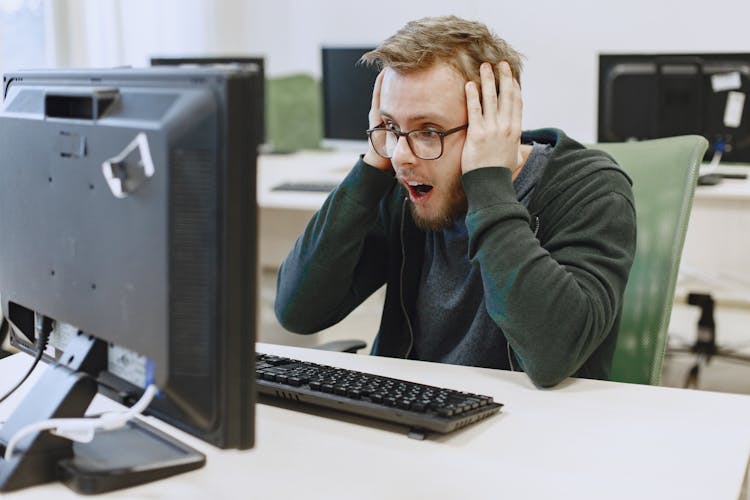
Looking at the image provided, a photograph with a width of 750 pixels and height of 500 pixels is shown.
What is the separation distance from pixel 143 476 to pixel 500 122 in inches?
29.7

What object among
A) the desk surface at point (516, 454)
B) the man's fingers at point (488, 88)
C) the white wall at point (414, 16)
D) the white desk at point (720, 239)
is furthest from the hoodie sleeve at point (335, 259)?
the white wall at point (414, 16)

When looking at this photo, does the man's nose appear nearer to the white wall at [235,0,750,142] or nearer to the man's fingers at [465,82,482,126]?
A: the man's fingers at [465,82,482,126]

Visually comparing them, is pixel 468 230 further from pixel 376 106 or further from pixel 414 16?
pixel 414 16

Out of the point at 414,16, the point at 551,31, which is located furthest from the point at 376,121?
the point at 414,16

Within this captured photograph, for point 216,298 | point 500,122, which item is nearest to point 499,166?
point 500,122

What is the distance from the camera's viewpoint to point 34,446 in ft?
3.31

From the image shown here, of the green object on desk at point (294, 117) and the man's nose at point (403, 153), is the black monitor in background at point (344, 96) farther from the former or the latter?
the man's nose at point (403, 153)

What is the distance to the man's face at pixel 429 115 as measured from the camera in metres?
1.46

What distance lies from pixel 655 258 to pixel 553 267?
336 millimetres

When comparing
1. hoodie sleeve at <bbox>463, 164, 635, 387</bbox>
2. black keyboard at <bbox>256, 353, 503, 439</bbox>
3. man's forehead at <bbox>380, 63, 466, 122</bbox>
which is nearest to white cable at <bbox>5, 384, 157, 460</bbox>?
black keyboard at <bbox>256, 353, 503, 439</bbox>

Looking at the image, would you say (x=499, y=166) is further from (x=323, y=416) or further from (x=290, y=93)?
(x=290, y=93)

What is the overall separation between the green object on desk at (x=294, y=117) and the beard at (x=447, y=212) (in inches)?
109

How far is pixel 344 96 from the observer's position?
12.0ft

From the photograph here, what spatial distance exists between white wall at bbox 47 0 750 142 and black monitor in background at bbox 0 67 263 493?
301 cm
